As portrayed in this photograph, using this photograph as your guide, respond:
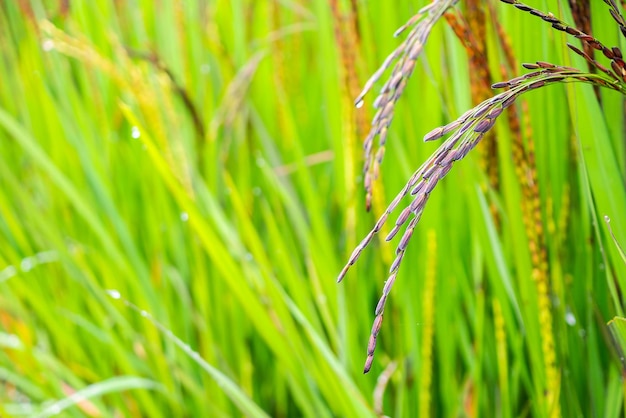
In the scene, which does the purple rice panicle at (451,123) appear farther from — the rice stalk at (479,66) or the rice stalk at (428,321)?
the rice stalk at (428,321)

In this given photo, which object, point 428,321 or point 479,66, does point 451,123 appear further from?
point 428,321

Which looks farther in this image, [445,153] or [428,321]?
[428,321]

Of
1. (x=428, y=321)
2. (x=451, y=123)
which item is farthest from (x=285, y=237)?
(x=451, y=123)

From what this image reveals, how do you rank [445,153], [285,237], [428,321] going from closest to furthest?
[445,153]
[428,321]
[285,237]

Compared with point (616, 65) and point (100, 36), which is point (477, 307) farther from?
point (100, 36)

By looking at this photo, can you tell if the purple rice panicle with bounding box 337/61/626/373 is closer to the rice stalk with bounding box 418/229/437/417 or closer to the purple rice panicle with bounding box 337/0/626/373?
the purple rice panicle with bounding box 337/0/626/373

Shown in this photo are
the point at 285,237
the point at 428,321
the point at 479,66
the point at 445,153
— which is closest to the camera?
the point at 445,153

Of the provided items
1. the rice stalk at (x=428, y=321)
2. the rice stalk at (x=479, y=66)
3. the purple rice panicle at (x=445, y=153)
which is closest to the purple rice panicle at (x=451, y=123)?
the purple rice panicle at (x=445, y=153)

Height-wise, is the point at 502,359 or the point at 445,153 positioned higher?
the point at 445,153

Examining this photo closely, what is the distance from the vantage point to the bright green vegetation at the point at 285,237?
65cm

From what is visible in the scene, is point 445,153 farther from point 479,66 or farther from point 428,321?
point 428,321

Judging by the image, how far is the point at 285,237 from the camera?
3.28 feet

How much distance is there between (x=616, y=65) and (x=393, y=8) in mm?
473

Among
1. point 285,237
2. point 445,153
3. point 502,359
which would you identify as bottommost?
point 502,359
